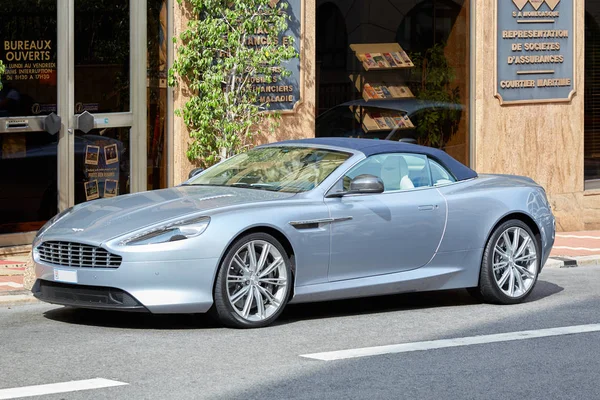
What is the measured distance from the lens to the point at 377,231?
9352 mm

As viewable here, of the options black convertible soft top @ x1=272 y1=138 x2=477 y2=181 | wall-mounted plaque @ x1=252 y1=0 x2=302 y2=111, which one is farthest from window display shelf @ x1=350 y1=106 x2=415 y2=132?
black convertible soft top @ x1=272 y1=138 x2=477 y2=181

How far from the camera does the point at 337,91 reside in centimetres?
1534

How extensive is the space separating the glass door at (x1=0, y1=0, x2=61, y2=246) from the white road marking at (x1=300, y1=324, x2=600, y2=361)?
5.84m

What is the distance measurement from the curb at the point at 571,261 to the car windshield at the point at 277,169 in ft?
14.1

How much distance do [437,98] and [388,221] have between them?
7.25 m

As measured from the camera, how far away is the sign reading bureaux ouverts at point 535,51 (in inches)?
646

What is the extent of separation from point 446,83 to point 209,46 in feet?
13.3

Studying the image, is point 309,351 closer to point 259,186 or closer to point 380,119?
point 259,186

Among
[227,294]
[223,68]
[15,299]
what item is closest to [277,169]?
[227,294]

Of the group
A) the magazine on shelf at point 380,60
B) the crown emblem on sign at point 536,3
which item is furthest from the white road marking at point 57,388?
the crown emblem on sign at point 536,3

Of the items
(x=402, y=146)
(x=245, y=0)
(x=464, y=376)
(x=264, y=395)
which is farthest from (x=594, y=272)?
(x=264, y=395)

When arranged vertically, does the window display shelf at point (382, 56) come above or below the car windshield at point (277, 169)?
above

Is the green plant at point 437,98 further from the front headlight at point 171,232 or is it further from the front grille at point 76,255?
the front grille at point 76,255

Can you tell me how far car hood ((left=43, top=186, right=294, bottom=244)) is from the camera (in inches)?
336
